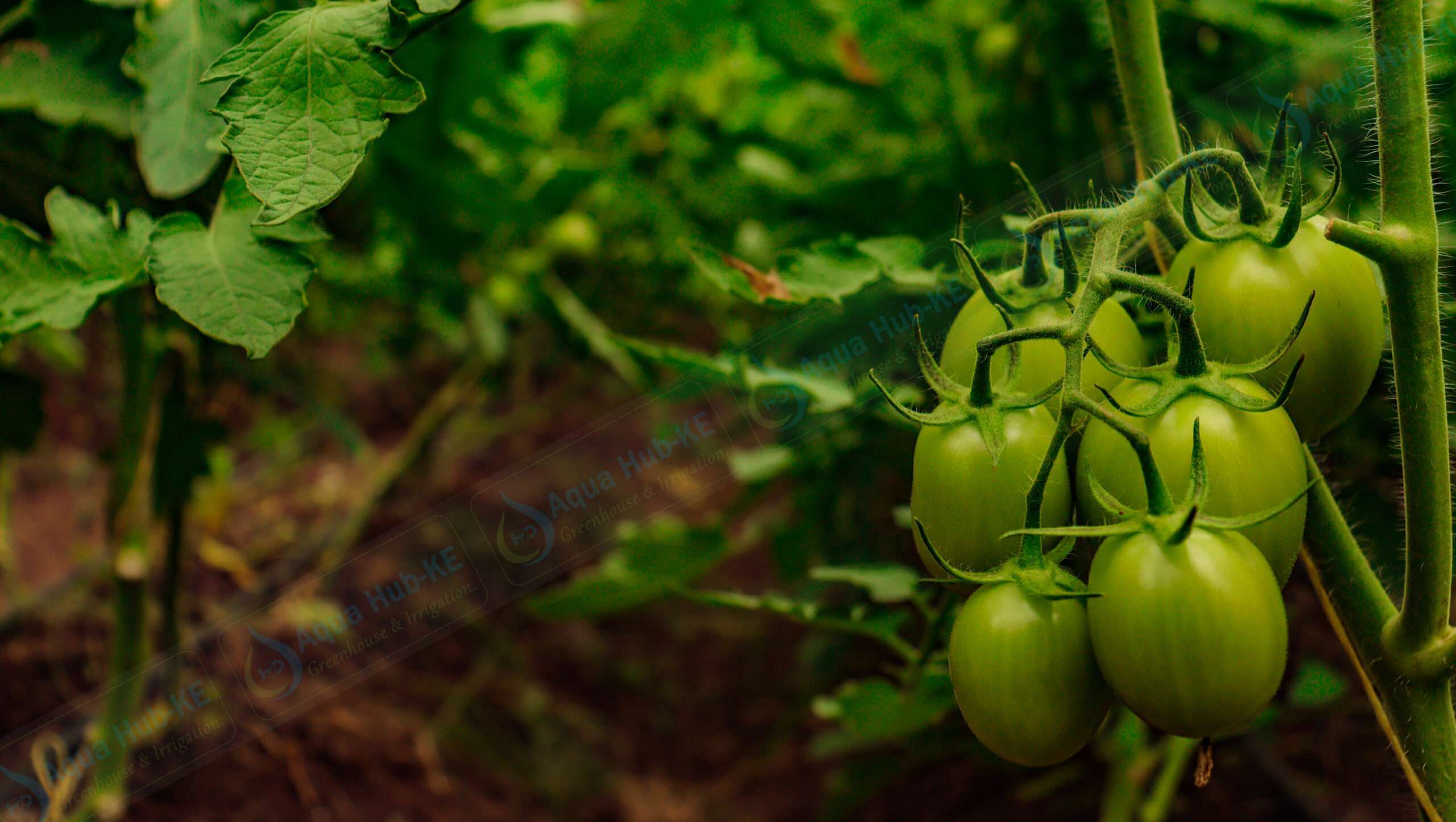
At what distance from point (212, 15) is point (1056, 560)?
0.59 metres

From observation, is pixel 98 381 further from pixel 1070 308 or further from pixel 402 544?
pixel 1070 308

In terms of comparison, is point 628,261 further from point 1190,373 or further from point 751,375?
point 1190,373

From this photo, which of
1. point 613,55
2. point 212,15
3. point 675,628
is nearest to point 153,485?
point 212,15

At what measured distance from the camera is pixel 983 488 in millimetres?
480

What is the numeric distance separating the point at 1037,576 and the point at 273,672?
1.23 m

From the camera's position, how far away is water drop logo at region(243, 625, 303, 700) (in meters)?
1.32

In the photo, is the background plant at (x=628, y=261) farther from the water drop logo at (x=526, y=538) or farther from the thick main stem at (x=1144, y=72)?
the water drop logo at (x=526, y=538)

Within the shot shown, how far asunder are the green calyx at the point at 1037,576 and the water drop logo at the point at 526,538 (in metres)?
1.32

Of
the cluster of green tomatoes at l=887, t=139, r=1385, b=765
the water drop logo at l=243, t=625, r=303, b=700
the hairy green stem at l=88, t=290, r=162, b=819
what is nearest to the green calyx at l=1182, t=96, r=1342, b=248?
the cluster of green tomatoes at l=887, t=139, r=1385, b=765

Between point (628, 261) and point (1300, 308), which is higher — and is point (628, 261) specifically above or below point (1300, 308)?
below

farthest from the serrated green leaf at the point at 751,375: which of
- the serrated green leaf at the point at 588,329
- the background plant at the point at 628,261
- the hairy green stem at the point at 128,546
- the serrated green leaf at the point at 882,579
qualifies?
the hairy green stem at the point at 128,546

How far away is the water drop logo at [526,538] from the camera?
1.79 metres

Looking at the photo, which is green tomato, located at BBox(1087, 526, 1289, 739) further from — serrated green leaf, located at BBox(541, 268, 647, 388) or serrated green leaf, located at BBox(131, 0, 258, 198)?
serrated green leaf, located at BBox(541, 268, 647, 388)

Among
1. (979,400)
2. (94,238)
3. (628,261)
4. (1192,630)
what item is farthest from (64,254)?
(628,261)
